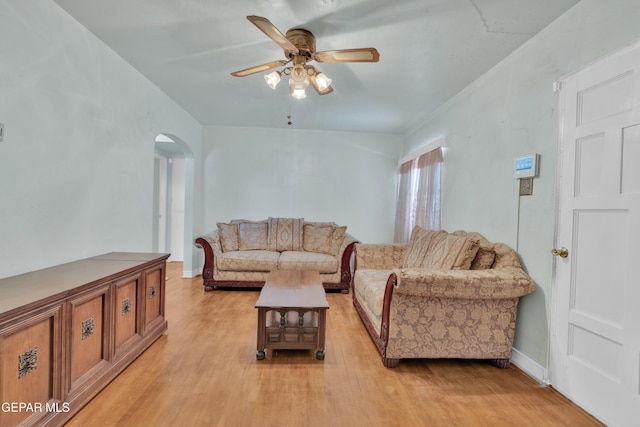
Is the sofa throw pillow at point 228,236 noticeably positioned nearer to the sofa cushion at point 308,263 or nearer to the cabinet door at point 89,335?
the sofa cushion at point 308,263

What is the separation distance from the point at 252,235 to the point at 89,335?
115 inches

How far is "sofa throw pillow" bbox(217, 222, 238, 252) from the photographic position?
14.3ft

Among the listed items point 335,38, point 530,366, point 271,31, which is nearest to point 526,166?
point 530,366

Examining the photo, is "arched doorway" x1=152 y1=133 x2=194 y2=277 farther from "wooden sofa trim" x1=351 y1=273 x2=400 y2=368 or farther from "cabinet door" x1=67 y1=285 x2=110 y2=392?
"wooden sofa trim" x1=351 y1=273 x2=400 y2=368

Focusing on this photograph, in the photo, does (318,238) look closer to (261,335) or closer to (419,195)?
(419,195)

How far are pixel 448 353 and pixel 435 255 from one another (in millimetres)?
804

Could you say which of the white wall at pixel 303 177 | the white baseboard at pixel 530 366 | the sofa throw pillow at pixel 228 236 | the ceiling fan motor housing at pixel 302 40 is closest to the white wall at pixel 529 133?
the white baseboard at pixel 530 366

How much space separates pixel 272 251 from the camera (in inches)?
179

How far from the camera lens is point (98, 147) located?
8.00 feet

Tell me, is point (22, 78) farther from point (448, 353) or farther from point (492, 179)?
point (492, 179)

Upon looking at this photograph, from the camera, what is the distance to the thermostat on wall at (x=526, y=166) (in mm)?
2148

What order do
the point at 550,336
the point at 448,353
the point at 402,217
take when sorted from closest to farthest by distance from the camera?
the point at 550,336 → the point at 448,353 → the point at 402,217

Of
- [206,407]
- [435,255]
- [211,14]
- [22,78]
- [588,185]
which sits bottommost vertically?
[206,407]

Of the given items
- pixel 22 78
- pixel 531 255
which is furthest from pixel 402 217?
pixel 22 78
